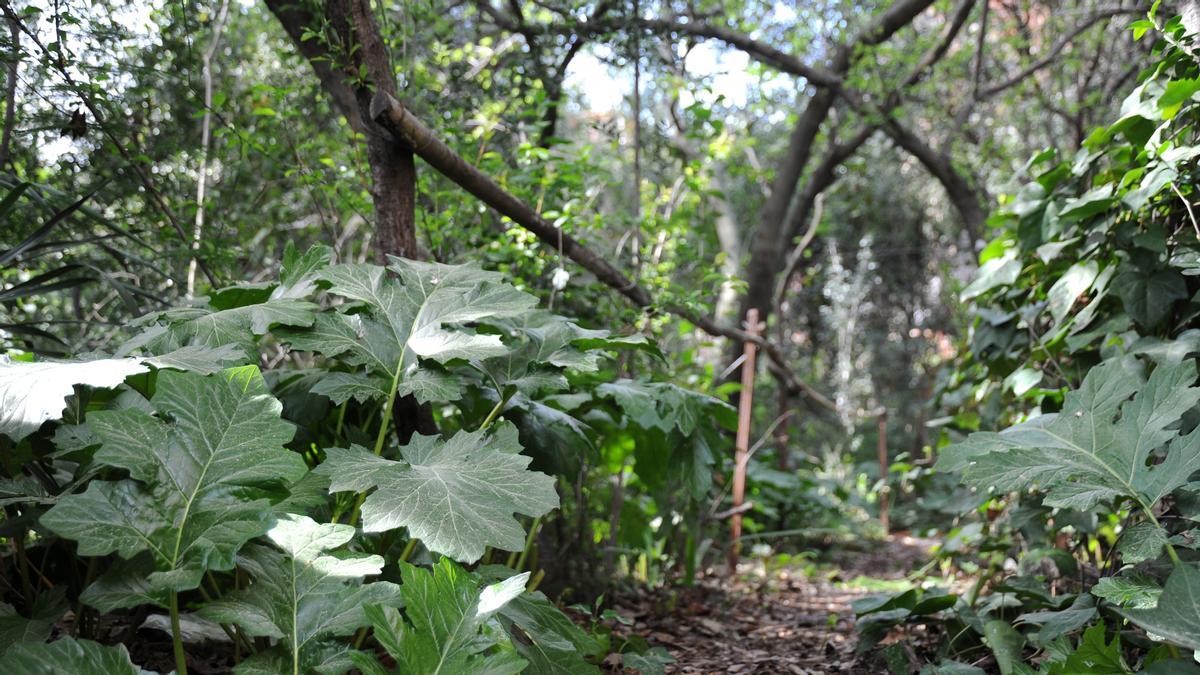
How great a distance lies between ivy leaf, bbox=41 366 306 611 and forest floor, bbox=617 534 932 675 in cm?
133

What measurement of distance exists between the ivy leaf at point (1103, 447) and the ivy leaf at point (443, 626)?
93cm

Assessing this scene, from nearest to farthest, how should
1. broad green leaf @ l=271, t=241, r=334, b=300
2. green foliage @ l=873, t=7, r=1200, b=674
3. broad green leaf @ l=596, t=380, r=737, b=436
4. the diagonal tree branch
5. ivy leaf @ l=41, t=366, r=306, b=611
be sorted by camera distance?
1. ivy leaf @ l=41, t=366, r=306, b=611
2. green foliage @ l=873, t=7, r=1200, b=674
3. broad green leaf @ l=271, t=241, r=334, b=300
4. broad green leaf @ l=596, t=380, r=737, b=436
5. the diagonal tree branch

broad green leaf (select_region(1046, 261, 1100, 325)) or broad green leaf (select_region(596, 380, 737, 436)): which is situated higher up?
broad green leaf (select_region(1046, 261, 1100, 325))

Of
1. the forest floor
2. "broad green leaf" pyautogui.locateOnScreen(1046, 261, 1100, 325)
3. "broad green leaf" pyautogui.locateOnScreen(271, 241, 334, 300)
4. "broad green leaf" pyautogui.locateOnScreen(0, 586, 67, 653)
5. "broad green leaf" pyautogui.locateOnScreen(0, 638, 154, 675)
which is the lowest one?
the forest floor

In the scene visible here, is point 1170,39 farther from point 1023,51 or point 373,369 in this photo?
point 1023,51

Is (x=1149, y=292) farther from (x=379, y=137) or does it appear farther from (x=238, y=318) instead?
(x=238, y=318)

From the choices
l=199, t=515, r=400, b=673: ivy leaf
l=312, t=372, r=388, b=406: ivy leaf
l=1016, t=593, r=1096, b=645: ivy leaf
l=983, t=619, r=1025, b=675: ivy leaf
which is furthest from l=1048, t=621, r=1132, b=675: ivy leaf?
l=312, t=372, r=388, b=406: ivy leaf

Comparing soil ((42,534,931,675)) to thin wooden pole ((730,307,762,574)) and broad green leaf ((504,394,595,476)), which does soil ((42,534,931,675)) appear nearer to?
thin wooden pole ((730,307,762,574))

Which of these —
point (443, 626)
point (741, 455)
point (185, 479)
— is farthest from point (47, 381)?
point (741, 455)

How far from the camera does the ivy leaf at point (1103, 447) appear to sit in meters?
1.44

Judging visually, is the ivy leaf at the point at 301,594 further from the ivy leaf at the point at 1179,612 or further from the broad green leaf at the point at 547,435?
the ivy leaf at the point at 1179,612

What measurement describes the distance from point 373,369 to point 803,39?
6545 millimetres

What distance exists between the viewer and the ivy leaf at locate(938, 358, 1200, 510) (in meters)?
1.44

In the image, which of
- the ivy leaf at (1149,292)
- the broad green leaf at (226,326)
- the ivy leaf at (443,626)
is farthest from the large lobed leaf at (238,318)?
the ivy leaf at (1149,292)
